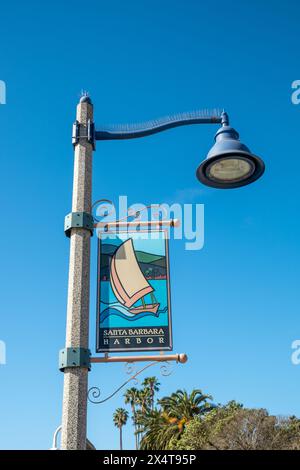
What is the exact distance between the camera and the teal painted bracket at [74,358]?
588cm

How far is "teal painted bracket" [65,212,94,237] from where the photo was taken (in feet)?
21.7

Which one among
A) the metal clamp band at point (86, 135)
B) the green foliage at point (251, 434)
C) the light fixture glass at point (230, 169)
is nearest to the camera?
the light fixture glass at point (230, 169)

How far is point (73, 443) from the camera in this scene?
18.9 feet

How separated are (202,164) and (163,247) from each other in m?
1.20

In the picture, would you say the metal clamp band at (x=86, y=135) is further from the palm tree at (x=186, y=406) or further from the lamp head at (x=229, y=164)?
→ the palm tree at (x=186, y=406)

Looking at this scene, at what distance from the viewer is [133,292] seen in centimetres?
655

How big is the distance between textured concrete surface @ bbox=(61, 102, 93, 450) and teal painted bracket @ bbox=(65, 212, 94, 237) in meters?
0.06

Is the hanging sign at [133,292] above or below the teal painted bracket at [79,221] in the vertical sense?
below

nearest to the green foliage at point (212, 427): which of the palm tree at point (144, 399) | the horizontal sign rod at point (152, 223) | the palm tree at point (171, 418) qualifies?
the palm tree at point (171, 418)

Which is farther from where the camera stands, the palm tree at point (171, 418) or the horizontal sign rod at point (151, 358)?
the palm tree at point (171, 418)

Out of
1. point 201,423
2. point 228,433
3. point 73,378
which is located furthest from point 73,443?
point 201,423

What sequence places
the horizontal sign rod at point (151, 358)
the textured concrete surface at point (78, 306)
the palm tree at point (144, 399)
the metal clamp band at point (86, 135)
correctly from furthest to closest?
the palm tree at point (144, 399)
the metal clamp band at point (86, 135)
the horizontal sign rod at point (151, 358)
the textured concrete surface at point (78, 306)

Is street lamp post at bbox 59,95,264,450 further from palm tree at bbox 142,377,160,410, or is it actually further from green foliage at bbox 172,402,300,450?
palm tree at bbox 142,377,160,410
